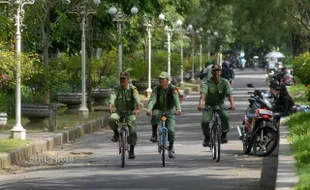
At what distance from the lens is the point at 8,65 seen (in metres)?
19.8

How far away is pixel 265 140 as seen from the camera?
19.1 metres

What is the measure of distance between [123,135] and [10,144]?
10.5 feet

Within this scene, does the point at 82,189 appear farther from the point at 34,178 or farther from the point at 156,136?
the point at 156,136

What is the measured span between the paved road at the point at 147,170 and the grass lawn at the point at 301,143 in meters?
0.51

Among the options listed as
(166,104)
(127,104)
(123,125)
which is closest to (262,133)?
(166,104)

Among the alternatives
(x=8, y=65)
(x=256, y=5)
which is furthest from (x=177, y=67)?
(x=8, y=65)

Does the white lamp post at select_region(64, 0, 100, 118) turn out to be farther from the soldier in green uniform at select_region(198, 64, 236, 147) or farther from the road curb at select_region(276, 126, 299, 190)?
the road curb at select_region(276, 126, 299, 190)

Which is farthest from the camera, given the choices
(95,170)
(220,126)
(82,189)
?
(220,126)

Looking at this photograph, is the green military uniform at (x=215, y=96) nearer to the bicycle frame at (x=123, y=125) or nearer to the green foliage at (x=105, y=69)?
the bicycle frame at (x=123, y=125)

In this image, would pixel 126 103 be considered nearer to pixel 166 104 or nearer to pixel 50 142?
pixel 166 104

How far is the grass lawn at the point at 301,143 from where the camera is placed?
41.6 feet

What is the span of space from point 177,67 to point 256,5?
11864 mm

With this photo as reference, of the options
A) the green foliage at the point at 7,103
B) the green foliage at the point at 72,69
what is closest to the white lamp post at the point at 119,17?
the green foliage at the point at 72,69

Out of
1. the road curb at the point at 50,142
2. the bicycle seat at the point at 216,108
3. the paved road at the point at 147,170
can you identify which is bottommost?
the paved road at the point at 147,170
